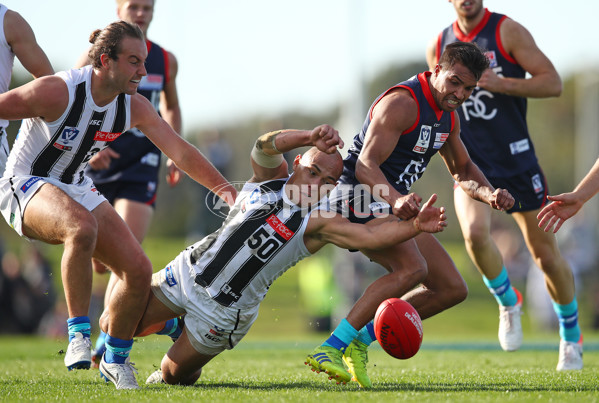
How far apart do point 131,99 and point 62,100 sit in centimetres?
57

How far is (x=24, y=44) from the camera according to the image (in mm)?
6098

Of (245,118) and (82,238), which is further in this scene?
(245,118)

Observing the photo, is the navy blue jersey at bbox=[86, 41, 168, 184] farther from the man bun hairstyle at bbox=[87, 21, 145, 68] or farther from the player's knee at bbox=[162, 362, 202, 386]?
A: the player's knee at bbox=[162, 362, 202, 386]

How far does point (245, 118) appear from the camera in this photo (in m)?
62.2

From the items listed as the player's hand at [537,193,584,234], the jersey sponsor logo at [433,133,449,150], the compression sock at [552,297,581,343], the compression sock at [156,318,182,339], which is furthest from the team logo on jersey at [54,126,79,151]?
the compression sock at [552,297,581,343]

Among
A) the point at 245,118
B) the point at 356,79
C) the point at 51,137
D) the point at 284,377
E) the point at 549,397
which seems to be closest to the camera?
the point at 549,397

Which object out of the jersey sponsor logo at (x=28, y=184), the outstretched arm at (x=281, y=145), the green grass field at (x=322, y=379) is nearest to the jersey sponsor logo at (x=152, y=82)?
the jersey sponsor logo at (x=28, y=184)

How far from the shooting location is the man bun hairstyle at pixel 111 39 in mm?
5414

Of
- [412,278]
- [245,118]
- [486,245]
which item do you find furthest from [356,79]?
[245,118]

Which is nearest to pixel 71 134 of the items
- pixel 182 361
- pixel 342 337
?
pixel 182 361

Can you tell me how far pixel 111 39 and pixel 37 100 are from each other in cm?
65

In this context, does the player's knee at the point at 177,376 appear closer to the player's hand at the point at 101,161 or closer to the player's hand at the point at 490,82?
the player's hand at the point at 101,161

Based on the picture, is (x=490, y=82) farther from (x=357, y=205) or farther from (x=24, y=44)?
(x=24, y=44)

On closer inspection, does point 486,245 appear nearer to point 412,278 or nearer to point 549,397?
point 412,278
